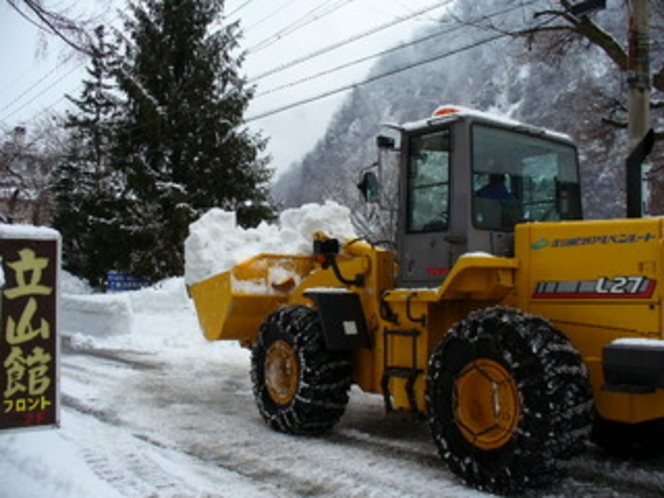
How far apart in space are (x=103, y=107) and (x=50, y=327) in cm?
2799

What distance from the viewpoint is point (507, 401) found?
463cm

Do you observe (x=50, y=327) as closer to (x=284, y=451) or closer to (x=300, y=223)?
(x=284, y=451)

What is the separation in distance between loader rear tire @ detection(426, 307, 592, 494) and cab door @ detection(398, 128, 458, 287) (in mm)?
918

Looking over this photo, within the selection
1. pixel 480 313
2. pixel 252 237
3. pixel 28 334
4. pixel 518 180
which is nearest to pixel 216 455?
pixel 28 334

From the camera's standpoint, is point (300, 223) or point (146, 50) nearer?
point (300, 223)

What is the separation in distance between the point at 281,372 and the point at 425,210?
2128 mm

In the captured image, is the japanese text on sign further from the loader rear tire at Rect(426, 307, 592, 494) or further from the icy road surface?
the loader rear tire at Rect(426, 307, 592, 494)

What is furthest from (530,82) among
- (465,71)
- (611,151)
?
(611,151)

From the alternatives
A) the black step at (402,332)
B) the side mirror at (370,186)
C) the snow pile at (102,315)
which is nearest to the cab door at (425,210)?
the side mirror at (370,186)

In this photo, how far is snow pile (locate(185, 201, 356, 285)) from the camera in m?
8.47

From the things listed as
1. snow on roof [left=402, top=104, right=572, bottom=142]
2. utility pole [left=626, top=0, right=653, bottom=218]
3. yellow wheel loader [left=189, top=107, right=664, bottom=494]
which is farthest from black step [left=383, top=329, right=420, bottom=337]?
utility pole [left=626, top=0, right=653, bottom=218]

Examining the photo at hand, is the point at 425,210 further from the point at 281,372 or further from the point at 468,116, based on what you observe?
the point at 281,372

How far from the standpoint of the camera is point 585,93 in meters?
19.6

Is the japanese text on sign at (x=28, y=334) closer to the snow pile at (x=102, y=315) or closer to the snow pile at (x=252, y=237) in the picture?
the snow pile at (x=252, y=237)
